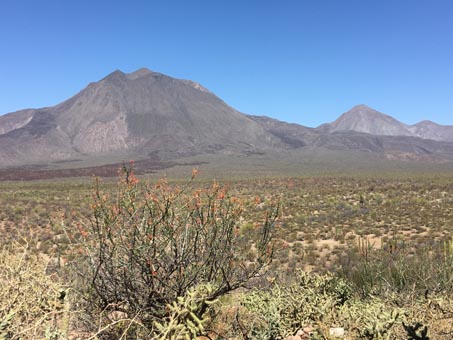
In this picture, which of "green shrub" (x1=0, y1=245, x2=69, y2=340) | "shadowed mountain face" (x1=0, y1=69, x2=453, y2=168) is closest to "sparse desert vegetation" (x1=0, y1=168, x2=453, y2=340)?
"green shrub" (x1=0, y1=245, x2=69, y2=340)

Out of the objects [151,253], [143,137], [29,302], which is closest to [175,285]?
[151,253]

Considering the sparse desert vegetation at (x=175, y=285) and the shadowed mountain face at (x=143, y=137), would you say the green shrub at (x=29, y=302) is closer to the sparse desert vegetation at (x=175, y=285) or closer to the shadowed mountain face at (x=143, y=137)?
the sparse desert vegetation at (x=175, y=285)

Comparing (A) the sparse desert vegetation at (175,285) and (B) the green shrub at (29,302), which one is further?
(A) the sparse desert vegetation at (175,285)

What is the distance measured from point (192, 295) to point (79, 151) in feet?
535

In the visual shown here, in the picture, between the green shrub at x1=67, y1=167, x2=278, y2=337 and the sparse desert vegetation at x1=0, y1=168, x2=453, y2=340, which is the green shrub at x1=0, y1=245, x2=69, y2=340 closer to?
the sparse desert vegetation at x1=0, y1=168, x2=453, y2=340

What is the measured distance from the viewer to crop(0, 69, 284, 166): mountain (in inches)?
5723

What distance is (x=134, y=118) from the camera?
183 m

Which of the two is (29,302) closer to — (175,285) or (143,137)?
(175,285)

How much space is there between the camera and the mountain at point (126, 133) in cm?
14538

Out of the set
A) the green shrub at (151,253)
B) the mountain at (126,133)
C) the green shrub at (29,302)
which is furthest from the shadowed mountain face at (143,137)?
the green shrub at (29,302)

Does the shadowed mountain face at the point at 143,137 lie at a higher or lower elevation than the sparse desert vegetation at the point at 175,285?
higher

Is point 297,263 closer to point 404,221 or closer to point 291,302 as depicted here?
point 291,302

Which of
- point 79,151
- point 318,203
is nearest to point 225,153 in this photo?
point 79,151

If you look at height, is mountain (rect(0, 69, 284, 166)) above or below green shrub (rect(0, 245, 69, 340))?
above
